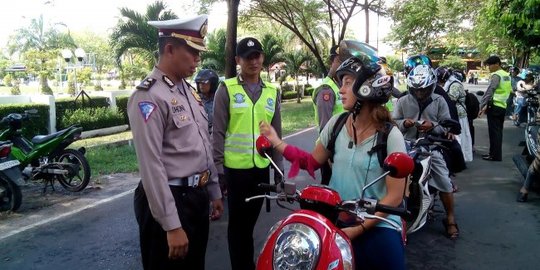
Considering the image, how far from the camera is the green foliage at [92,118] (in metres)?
11.3

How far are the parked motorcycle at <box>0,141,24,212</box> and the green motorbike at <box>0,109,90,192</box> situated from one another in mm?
651

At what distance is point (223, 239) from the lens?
4.30 m

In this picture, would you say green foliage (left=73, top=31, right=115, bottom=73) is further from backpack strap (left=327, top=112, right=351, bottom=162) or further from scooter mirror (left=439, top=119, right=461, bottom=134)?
backpack strap (left=327, top=112, right=351, bottom=162)

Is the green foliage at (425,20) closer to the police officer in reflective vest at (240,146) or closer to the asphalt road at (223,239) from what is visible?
the asphalt road at (223,239)

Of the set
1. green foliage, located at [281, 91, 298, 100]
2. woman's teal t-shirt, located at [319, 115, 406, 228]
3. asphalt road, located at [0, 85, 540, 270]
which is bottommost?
asphalt road, located at [0, 85, 540, 270]

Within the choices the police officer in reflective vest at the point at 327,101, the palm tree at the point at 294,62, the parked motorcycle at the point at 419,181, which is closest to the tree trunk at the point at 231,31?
the police officer in reflective vest at the point at 327,101

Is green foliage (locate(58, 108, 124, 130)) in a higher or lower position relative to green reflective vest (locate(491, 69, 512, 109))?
lower

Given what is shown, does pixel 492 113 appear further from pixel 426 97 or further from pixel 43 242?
pixel 43 242

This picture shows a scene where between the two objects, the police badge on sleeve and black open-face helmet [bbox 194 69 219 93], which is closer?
the police badge on sleeve

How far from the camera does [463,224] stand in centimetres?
475

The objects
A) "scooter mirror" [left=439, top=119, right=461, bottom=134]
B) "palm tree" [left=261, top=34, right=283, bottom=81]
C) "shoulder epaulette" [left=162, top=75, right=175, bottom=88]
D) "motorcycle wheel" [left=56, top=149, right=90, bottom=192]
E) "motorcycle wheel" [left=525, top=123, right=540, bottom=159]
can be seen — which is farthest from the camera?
"palm tree" [left=261, top=34, right=283, bottom=81]

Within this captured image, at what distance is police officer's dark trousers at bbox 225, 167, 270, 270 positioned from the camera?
3170 mm

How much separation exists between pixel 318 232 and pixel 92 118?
11.4 m

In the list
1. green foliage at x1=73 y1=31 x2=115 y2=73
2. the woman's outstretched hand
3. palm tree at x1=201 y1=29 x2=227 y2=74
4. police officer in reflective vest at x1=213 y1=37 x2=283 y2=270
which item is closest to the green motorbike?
police officer in reflective vest at x1=213 y1=37 x2=283 y2=270
